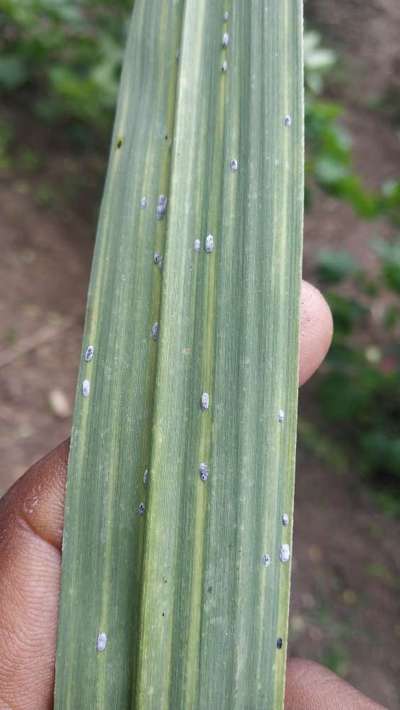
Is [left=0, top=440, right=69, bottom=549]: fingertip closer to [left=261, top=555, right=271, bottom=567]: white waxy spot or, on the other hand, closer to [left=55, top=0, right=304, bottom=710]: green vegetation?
[left=55, top=0, right=304, bottom=710]: green vegetation

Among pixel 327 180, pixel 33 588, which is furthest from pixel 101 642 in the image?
pixel 327 180

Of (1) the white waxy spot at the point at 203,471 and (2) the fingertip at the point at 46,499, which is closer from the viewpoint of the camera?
(1) the white waxy spot at the point at 203,471

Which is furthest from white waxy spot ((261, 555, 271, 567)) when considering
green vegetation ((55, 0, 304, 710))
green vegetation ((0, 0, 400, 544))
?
green vegetation ((0, 0, 400, 544))

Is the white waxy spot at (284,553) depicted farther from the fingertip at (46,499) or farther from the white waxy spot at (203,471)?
the fingertip at (46,499)

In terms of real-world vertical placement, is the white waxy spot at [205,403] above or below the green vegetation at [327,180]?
below

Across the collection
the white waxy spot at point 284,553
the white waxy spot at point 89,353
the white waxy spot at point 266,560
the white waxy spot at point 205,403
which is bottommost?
the white waxy spot at point 266,560

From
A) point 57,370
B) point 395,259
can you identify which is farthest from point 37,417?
point 395,259

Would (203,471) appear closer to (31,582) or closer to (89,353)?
(89,353)

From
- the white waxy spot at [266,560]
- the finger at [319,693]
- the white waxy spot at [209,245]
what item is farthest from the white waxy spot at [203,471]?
the finger at [319,693]
